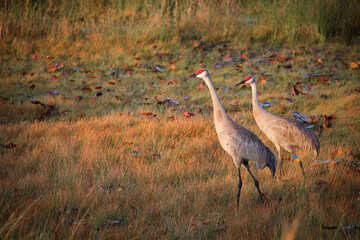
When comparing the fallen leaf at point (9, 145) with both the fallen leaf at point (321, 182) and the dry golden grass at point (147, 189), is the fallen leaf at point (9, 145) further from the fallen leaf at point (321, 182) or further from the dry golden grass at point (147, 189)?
the fallen leaf at point (321, 182)

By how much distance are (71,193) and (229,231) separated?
1331 millimetres

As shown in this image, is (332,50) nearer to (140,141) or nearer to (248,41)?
(248,41)

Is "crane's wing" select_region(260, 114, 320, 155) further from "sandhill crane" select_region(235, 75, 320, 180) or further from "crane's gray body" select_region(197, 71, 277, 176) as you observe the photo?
"crane's gray body" select_region(197, 71, 277, 176)

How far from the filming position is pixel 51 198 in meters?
2.53

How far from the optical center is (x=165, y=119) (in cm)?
459

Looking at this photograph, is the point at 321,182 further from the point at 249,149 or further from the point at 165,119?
the point at 165,119

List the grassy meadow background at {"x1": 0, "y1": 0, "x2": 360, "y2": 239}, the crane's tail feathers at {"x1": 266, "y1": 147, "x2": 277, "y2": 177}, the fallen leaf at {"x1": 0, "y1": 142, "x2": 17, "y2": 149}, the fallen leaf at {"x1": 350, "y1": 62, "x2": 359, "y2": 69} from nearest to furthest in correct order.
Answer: the grassy meadow background at {"x1": 0, "y1": 0, "x2": 360, "y2": 239}, the crane's tail feathers at {"x1": 266, "y1": 147, "x2": 277, "y2": 177}, the fallen leaf at {"x1": 0, "y1": 142, "x2": 17, "y2": 149}, the fallen leaf at {"x1": 350, "y1": 62, "x2": 359, "y2": 69}

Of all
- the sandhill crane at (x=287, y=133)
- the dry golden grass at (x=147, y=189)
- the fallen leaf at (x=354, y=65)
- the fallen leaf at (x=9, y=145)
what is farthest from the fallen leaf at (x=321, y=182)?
the fallen leaf at (x=354, y=65)

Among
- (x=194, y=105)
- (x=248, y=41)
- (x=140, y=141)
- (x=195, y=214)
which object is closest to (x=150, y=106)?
(x=194, y=105)

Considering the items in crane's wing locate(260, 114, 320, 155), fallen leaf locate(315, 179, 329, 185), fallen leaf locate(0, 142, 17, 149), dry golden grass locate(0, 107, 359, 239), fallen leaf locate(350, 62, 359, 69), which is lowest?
fallen leaf locate(0, 142, 17, 149)

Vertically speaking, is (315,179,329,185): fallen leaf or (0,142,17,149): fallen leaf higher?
(315,179,329,185): fallen leaf

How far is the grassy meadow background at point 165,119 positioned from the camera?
8.06 feet

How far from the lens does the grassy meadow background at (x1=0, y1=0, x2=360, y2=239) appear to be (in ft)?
8.06

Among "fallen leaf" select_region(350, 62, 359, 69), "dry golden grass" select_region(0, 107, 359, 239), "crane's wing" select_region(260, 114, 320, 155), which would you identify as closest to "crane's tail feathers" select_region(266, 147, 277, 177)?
"dry golden grass" select_region(0, 107, 359, 239)
